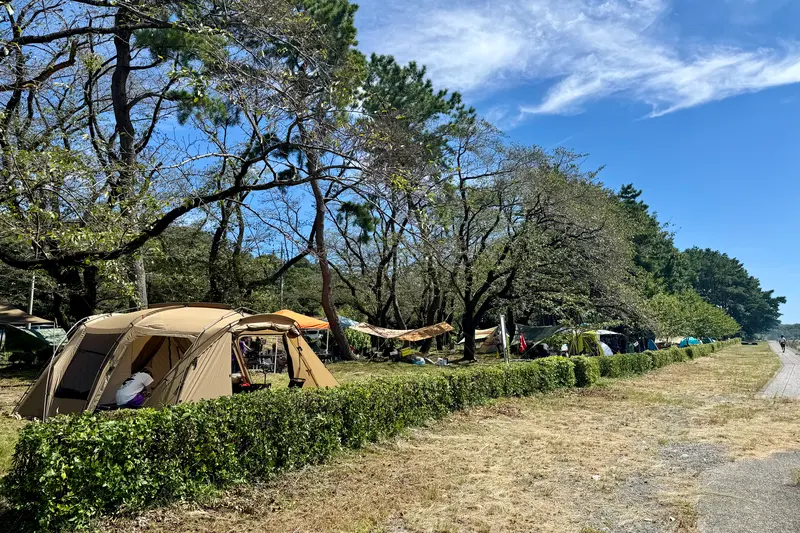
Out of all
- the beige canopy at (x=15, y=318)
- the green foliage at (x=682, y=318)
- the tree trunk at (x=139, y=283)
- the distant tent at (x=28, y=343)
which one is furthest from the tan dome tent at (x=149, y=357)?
the green foliage at (x=682, y=318)

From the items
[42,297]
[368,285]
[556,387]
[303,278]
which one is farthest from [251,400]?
[303,278]

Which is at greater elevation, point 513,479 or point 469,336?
point 469,336

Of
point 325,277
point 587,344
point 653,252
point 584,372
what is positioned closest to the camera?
point 584,372

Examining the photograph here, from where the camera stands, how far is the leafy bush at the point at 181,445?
12.9 feet

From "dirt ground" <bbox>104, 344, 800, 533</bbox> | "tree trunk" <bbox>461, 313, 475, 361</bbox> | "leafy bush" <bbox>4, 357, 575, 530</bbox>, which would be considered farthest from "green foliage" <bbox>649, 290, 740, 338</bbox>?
"leafy bush" <bbox>4, 357, 575, 530</bbox>

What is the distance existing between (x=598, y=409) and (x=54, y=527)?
9.54m

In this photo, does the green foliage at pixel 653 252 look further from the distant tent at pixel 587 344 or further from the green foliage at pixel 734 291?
the green foliage at pixel 734 291

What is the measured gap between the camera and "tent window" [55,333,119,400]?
303 inches

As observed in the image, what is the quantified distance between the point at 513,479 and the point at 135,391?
5.13m

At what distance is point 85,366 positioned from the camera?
25.7 ft

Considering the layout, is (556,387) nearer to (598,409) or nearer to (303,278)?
(598,409)

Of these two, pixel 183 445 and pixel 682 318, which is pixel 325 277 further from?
pixel 682 318

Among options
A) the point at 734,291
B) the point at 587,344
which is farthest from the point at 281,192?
the point at 734,291

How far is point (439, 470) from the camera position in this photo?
5988mm
